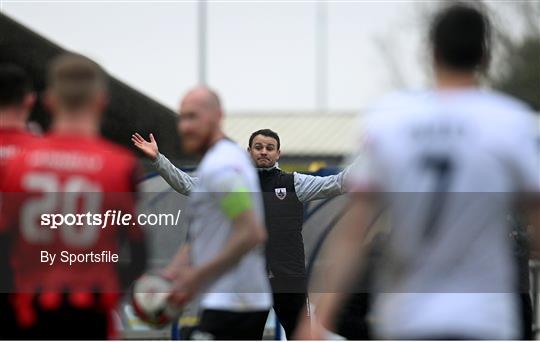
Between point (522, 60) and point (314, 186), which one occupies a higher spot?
point (522, 60)

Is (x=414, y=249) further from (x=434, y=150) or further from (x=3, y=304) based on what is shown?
(x=3, y=304)

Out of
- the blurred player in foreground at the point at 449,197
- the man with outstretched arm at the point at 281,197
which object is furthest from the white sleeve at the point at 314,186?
the blurred player in foreground at the point at 449,197

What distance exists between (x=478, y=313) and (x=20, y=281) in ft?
7.06

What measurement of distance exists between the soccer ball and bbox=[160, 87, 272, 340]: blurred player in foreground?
3.2 inches

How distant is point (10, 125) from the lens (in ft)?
19.0

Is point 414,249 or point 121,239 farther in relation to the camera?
point 121,239

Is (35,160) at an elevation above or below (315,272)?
→ above

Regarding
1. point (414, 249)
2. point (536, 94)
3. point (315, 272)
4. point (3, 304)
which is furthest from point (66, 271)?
point (536, 94)

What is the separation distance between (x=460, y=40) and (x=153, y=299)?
2.29m

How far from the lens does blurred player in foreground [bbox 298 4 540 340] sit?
3.69 metres

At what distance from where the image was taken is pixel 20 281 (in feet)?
16.7

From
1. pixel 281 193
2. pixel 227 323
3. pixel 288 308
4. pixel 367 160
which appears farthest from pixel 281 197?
pixel 367 160

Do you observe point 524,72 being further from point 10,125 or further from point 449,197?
point 449,197
